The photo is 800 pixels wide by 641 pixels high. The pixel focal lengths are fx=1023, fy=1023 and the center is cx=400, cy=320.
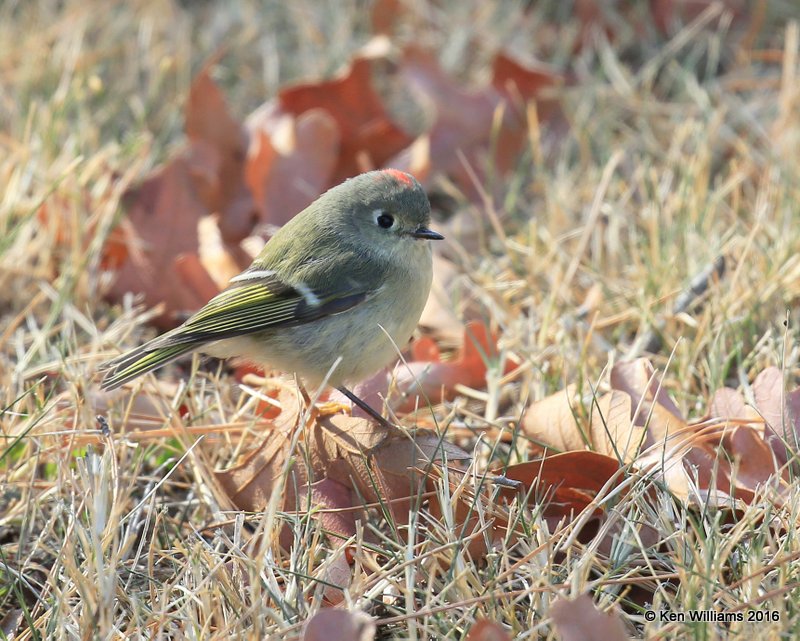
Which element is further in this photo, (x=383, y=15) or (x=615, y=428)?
(x=383, y=15)

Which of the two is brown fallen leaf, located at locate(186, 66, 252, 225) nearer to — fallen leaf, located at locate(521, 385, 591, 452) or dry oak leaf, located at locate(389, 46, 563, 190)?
dry oak leaf, located at locate(389, 46, 563, 190)

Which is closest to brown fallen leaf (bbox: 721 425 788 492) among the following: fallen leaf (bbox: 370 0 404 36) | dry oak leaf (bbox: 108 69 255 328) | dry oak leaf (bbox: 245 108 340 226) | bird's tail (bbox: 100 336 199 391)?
bird's tail (bbox: 100 336 199 391)

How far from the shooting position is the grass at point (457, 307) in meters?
1.74

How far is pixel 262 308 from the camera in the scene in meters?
2.36

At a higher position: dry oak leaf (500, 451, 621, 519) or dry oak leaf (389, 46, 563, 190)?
dry oak leaf (389, 46, 563, 190)

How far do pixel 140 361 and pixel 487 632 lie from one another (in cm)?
105

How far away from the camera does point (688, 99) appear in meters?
3.72

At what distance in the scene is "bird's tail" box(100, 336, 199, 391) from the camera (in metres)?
2.20

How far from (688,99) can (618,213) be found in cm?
92

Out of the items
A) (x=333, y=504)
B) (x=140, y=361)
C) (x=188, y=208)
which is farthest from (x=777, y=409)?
(x=188, y=208)

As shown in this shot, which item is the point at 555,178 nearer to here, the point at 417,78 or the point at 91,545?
the point at 417,78

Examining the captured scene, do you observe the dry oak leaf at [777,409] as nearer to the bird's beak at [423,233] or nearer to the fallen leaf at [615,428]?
the fallen leaf at [615,428]

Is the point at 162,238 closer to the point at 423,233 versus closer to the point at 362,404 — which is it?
the point at 423,233

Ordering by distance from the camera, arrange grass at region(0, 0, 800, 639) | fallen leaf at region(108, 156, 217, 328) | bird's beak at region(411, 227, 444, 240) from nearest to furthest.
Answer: grass at region(0, 0, 800, 639) → bird's beak at region(411, 227, 444, 240) → fallen leaf at region(108, 156, 217, 328)
